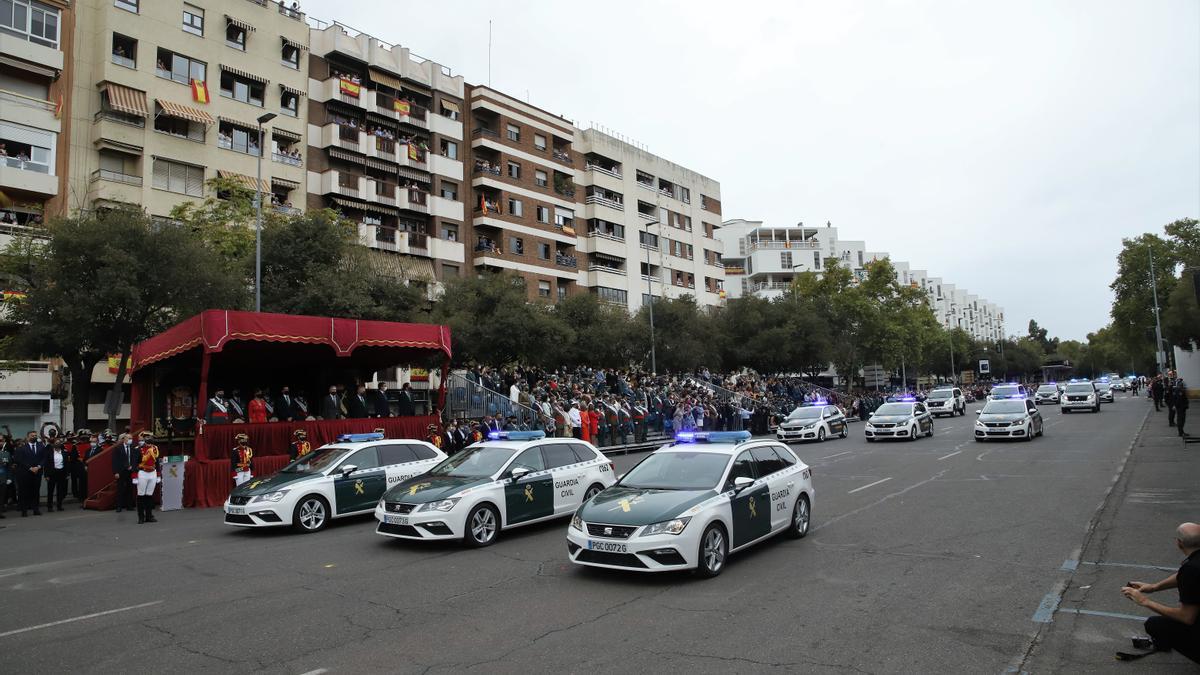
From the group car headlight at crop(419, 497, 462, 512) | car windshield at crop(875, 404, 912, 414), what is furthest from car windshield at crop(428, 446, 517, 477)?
car windshield at crop(875, 404, 912, 414)

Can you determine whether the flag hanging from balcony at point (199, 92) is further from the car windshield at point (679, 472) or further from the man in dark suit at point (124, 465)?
the car windshield at point (679, 472)

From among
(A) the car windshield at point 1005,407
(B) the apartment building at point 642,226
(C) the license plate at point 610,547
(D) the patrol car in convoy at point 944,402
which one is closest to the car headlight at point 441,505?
(C) the license plate at point 610,547

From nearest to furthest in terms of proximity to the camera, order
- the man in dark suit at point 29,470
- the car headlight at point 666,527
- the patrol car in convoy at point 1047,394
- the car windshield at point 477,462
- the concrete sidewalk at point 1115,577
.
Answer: the concrete sidewalk at point 1115,577 → the car headlight at point 666,527 → the car windshield at point 477,462 → the man in dark suit at point 29,470 → the patrol car in convoy at point 1047,394

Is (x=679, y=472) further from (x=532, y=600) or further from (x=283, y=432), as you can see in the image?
(x=283, y=432)

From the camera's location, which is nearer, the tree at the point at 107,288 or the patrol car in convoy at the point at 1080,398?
the tree at the point at 107,288

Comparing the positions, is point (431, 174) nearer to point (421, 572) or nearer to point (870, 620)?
point (421, 572)

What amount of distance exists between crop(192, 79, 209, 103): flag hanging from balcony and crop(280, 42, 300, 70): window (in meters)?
4.98

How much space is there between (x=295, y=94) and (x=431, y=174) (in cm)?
858

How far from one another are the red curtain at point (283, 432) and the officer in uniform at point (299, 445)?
0.19m

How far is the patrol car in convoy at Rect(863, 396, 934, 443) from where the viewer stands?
1054 inches

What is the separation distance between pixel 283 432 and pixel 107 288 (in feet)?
22.0

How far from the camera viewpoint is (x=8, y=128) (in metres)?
29.7

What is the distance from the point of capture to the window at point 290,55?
39500mm

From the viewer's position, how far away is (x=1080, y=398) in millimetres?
41656
